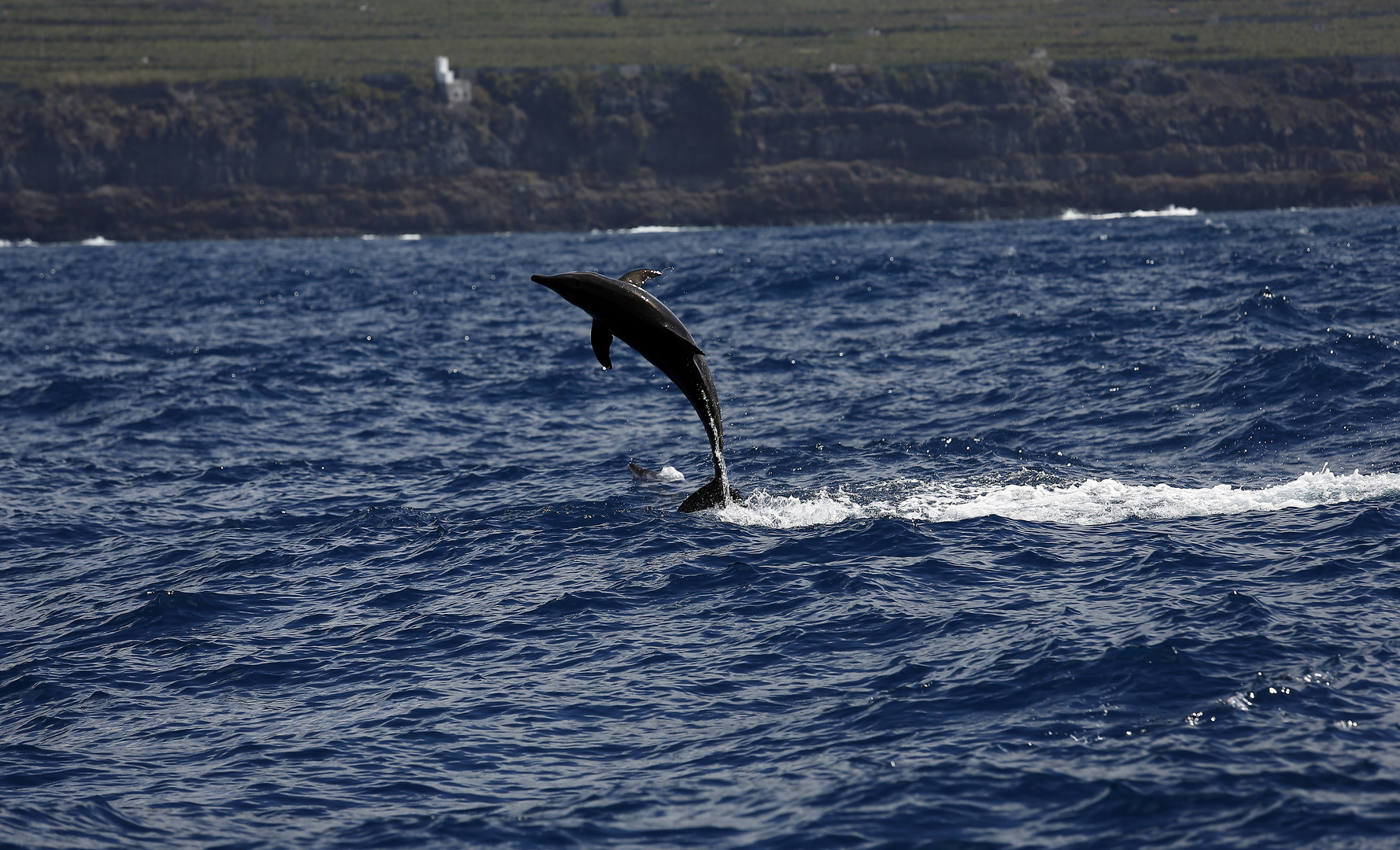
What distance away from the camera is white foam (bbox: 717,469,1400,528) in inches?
634

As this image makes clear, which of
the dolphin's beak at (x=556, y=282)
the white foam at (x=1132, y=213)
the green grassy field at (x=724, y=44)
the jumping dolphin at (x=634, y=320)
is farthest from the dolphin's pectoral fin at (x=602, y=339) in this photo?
the green grassy field at (x=724, y=44)

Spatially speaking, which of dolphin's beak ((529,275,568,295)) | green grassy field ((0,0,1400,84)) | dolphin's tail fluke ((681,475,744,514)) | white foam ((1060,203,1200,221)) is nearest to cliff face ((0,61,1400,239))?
white foam ((1060,203,1200,221))

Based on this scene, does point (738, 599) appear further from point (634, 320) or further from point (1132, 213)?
point (1132, 213)

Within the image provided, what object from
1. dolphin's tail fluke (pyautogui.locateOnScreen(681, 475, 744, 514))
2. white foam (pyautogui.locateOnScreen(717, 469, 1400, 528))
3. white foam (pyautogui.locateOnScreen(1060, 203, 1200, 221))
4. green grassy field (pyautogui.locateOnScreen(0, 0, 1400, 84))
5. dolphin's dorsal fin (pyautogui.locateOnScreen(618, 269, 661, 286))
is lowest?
white foam (pyautogui.locateOnScreen(1060, 203, 1200, 221))

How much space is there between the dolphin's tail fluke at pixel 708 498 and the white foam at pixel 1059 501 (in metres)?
0.23

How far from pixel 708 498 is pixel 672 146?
150m

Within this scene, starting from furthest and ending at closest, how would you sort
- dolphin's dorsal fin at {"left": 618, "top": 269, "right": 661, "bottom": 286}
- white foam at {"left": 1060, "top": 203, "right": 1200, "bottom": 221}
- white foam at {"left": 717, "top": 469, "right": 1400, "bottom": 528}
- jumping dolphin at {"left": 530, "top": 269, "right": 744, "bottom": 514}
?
white foam at {"left": 1060, "top": 203, "right": 1200, "bottom": 221}
white foam at {"left": 717, "top": 469, "right": 1400, "bottom": 528}
dolphin's dorsal fin at {"left": 618, "top": 269, "right": 661, "bottom": 286}
jumping dolphin at {"left": 530, "top": 269, "right": 744, "bottom": 514}

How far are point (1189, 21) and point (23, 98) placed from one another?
171 m

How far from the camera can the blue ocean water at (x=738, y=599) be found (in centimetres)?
930

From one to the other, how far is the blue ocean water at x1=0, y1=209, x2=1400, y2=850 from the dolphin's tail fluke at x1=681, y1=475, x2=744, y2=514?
35cm

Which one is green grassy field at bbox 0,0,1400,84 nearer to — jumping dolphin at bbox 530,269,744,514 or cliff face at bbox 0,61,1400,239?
cliff face at bbox 0,61,1400,239

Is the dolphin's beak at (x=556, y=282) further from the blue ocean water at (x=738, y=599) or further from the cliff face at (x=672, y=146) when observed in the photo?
the cliff face at (x=672, y=146)

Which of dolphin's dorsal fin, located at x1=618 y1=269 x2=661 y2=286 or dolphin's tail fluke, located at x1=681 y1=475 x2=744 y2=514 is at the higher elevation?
dolphin's dorsal fin, located at x1=618 y1=269 x2=661 y2=286

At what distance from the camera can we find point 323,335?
40344 millimetres
